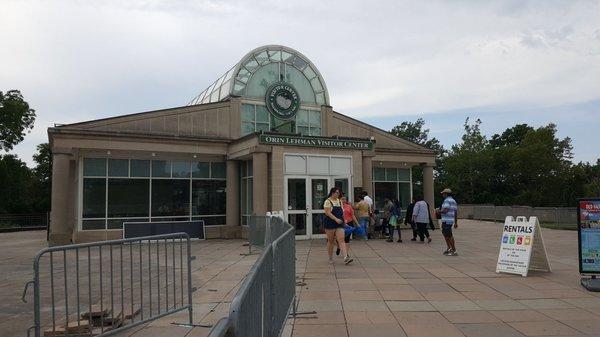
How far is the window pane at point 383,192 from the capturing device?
2607cm

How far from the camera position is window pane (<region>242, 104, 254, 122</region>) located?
2162 centimetres

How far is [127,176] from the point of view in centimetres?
1988

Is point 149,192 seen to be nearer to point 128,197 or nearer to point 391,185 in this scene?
point 128,197

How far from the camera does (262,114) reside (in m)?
22.0

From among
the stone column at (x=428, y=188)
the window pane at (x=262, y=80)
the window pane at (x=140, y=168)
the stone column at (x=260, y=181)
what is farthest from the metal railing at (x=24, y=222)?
the stone column at (x=428, y=188)

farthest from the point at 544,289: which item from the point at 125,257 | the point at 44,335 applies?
the point at 44,335

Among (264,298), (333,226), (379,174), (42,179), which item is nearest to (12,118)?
(42,179)

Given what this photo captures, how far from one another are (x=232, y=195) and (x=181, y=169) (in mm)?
2425

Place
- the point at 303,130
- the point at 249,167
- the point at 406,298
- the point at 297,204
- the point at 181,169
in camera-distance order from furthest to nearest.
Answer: the point at 303,130
the point at 181,169
the point at 249,167
the point at 297,204
the point at 406,298

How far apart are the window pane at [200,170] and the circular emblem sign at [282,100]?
3.77 meters

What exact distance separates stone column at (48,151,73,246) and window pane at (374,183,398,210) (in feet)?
48.4

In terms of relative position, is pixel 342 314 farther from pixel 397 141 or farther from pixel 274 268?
pixel 397 141

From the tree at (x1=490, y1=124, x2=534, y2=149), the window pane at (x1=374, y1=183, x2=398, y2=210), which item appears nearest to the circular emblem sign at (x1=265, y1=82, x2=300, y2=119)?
the window pane at (x1=374, y1=183, x2=398, y2=210)

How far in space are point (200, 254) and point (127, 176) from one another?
7001 millimetres
